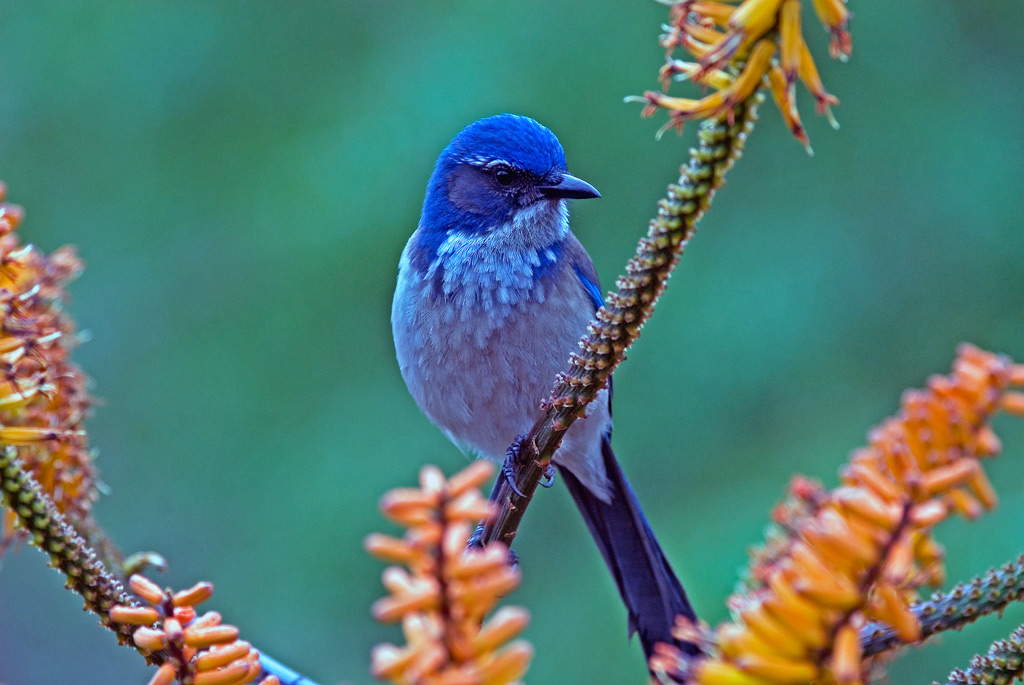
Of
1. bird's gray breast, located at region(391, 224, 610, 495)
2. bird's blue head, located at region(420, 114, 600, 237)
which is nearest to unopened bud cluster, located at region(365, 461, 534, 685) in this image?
bird's gray breast, located at region(391, 224, 610, 495)

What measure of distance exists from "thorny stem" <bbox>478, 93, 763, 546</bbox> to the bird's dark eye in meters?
2.50

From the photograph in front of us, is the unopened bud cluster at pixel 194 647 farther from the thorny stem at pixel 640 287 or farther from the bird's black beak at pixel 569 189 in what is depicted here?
the bird's black beak at pixel 569 189

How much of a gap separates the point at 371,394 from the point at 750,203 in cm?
197

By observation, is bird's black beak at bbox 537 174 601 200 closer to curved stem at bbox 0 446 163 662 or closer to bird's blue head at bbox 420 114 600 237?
bird's blue head at bbox 420 114 600 237

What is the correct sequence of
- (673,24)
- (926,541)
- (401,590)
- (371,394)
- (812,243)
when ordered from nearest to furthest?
(401,590), (926,541), (673,24), (812,243), (371,394)

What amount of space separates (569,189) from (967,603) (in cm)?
283

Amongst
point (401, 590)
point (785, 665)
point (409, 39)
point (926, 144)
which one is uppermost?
point (409, 39)

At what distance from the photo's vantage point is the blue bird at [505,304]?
13.0 feet

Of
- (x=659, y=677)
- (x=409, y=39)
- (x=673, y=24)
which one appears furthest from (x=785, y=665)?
(x=409, y=39)

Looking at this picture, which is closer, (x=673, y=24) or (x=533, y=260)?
(x=673, y=24)

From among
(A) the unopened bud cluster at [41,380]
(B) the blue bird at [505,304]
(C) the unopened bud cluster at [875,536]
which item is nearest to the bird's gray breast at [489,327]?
(B) the blue bird at [505,304]

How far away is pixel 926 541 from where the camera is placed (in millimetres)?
947

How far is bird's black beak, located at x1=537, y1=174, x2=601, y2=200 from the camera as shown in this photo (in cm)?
378

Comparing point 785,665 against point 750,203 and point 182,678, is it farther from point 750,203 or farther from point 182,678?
point 750,203
